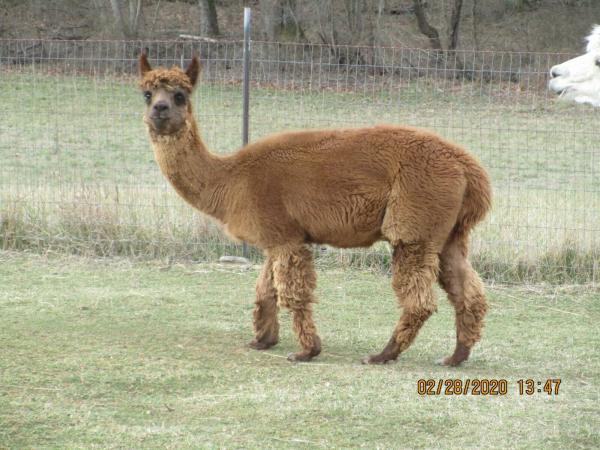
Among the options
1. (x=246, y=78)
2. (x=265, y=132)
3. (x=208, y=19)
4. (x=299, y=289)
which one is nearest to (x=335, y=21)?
(x=208, y=19)

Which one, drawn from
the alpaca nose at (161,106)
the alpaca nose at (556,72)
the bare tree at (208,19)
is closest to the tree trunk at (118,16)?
the bare tree at (208,19)

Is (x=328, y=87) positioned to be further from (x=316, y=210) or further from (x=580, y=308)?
(x=316, y=210)

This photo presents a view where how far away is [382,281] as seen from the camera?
8758 millimetres

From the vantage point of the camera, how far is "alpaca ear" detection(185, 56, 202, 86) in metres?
6.25

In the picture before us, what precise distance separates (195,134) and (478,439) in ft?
9.34

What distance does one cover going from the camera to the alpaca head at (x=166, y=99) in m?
6.02

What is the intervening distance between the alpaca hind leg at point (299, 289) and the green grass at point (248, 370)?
0.49 feet

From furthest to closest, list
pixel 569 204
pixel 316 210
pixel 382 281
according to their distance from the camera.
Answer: pixel 569 204
pixel 382 281
pixel 316 210

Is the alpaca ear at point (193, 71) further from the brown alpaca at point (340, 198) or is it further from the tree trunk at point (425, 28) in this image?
the tree trunk at point (425, 28)

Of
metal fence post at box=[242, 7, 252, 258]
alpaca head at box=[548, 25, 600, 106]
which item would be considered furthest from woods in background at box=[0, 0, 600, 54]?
alpaca head at box=[548, 25, 600, 106]

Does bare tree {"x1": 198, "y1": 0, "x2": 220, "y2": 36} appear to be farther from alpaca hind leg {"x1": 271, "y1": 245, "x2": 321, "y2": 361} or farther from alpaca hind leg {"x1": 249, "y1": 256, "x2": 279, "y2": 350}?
alpaca hind leg {"x1": 271, "y1": 245, "x2": 321, "y2": 361}

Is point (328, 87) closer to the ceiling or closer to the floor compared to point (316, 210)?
closer to the ceiling

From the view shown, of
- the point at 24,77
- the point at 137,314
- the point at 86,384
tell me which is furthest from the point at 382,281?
the point at 24,77

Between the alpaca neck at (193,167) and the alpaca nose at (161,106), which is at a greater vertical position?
the alpaca nose at (161,106)
